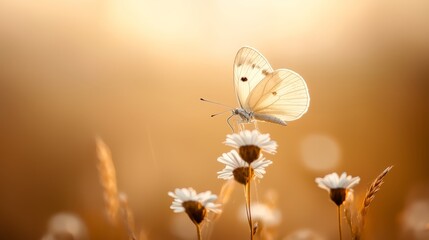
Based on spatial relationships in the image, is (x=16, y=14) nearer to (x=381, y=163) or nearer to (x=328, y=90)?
(x=328, y=90)

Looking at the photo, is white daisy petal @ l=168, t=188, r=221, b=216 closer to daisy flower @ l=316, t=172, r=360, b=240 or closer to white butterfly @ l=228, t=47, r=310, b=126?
daisy flower @ l=316, t=172, r=360, b=240

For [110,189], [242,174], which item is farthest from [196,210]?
[110,189]

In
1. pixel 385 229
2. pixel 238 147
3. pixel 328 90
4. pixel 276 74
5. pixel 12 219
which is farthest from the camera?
pixel 328 90

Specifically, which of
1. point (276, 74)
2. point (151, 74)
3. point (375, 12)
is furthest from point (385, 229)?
point (375, 12)

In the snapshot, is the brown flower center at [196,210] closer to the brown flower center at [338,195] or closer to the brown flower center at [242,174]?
the brown flower center at [242,174]

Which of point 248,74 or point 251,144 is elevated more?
point 248,74

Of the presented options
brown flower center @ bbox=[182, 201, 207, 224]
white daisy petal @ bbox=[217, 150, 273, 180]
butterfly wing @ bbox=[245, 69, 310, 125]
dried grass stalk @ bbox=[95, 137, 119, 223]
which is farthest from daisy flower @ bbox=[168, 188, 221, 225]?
butterfly wing @ bbox=[245, 69, 310, 125]

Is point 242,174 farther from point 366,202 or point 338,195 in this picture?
point 366,202
